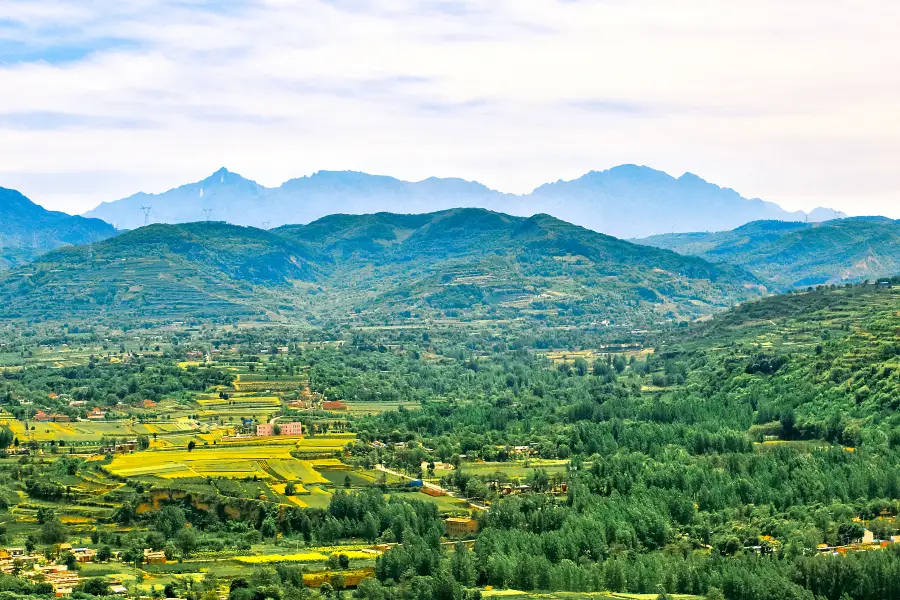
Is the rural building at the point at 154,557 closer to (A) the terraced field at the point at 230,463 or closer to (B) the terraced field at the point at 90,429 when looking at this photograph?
(A) the terraced field at the point at 230,463

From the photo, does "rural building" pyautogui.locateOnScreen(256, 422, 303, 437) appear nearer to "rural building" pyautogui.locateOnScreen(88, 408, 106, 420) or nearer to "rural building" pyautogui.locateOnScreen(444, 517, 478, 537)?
"rural building" pyautogui.locateOnScreen(88, 408, 106, 420)

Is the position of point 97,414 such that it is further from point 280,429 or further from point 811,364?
point 811,364

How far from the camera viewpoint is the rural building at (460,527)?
65750 millimetres

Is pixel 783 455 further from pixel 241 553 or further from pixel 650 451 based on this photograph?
pixel 241 553

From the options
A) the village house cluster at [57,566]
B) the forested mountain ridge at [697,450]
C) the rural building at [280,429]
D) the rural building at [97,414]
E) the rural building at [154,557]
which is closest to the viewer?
the village house cluster at [57,566]

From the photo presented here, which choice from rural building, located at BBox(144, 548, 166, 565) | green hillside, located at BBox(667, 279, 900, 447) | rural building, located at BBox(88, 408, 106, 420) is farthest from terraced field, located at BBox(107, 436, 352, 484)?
green hillside, located at BBox(667, 279, 900, 447)

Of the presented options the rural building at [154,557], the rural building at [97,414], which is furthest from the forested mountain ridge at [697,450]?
the rural building at [97,414]

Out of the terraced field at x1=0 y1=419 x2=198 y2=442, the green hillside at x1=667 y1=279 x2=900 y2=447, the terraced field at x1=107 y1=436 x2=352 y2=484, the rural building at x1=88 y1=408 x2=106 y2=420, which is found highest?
the green hillside at x1=667 y1=279 x2=900 y2=447

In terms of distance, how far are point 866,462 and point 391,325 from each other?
396 ft

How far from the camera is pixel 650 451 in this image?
8400 cm

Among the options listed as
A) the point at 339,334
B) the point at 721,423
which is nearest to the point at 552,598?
the point at 721,423

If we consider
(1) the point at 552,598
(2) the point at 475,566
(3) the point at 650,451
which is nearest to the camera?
(1) the point at 552,598

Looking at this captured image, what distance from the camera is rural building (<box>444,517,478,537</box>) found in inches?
2589

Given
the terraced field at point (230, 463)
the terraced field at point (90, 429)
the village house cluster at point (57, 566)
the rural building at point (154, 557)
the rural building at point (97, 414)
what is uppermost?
the rural building at point (97, 414)
